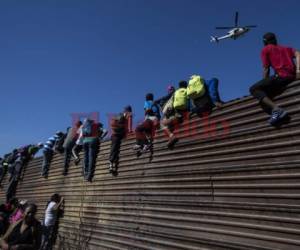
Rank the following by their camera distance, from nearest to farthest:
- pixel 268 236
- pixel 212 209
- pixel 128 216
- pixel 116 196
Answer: pixel 268 236
pixel 212 209
pixel 128 216
pixel 116 196

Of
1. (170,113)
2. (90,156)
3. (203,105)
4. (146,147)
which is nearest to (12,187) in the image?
(90,156)

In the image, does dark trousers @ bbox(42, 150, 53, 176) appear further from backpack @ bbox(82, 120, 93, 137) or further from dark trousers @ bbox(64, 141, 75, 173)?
backpack @ bbox(82, 120, 93, 137)

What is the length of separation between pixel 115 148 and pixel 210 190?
12.2 ft

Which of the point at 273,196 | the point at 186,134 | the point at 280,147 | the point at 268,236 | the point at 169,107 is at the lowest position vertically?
the point at 268,236

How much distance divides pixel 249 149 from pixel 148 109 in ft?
12.0

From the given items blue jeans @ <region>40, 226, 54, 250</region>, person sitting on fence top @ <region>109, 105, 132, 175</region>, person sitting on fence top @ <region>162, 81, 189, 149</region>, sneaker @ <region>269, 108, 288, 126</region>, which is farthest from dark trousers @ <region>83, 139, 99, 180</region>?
sneaker @ <region>269, 108, 288, 126</region>

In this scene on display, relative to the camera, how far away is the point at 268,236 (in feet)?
16.9

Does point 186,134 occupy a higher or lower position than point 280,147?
higher

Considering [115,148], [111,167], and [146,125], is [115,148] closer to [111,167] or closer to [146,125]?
[111,167]

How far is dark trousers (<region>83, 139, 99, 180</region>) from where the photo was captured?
10609 millimetres

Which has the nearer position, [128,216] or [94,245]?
[128,216]

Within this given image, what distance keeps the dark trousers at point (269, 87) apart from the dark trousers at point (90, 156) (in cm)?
601

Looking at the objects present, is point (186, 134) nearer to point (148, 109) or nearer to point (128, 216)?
point (148, 109)

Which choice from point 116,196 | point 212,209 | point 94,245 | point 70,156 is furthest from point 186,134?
point 70,156
